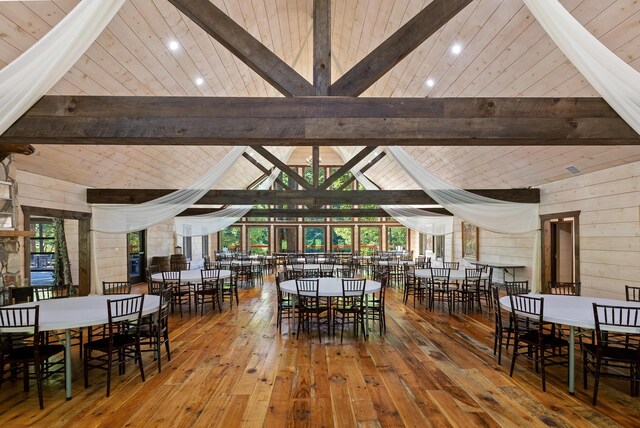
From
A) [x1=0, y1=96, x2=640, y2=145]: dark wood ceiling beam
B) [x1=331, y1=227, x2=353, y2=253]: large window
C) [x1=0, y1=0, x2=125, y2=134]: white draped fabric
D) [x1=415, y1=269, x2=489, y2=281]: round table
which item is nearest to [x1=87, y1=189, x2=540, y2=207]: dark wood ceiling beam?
[x1=415, y1=269, x2=489, y2=281]: round table

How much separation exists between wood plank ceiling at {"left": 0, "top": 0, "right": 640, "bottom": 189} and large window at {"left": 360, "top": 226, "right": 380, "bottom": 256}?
1002 centimetres

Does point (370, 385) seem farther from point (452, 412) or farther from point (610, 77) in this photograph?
point (610, 77)

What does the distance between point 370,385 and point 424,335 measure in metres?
2.08

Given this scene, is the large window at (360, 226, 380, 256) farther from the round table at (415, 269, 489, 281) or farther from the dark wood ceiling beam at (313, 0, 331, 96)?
the dark wood ceiling beam at (313, 0, 331, 96)

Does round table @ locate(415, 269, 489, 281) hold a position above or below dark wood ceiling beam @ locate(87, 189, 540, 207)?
below

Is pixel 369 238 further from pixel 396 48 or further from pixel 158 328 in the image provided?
pixel 396 48

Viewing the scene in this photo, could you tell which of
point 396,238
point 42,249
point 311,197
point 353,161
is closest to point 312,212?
point 311,197

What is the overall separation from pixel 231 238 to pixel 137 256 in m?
7.10

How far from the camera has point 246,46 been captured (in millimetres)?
3377

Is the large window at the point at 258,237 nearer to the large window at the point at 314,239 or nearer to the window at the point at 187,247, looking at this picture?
the large window at the point at 314,239

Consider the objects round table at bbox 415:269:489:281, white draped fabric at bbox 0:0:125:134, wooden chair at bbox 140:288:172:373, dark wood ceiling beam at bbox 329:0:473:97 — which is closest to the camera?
white draped fabric at bbox 0:0:125:134

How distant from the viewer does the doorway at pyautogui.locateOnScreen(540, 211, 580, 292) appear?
22.8ft

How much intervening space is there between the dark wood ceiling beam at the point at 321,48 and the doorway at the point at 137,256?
9.56 metres

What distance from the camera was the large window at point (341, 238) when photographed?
18.6 m
